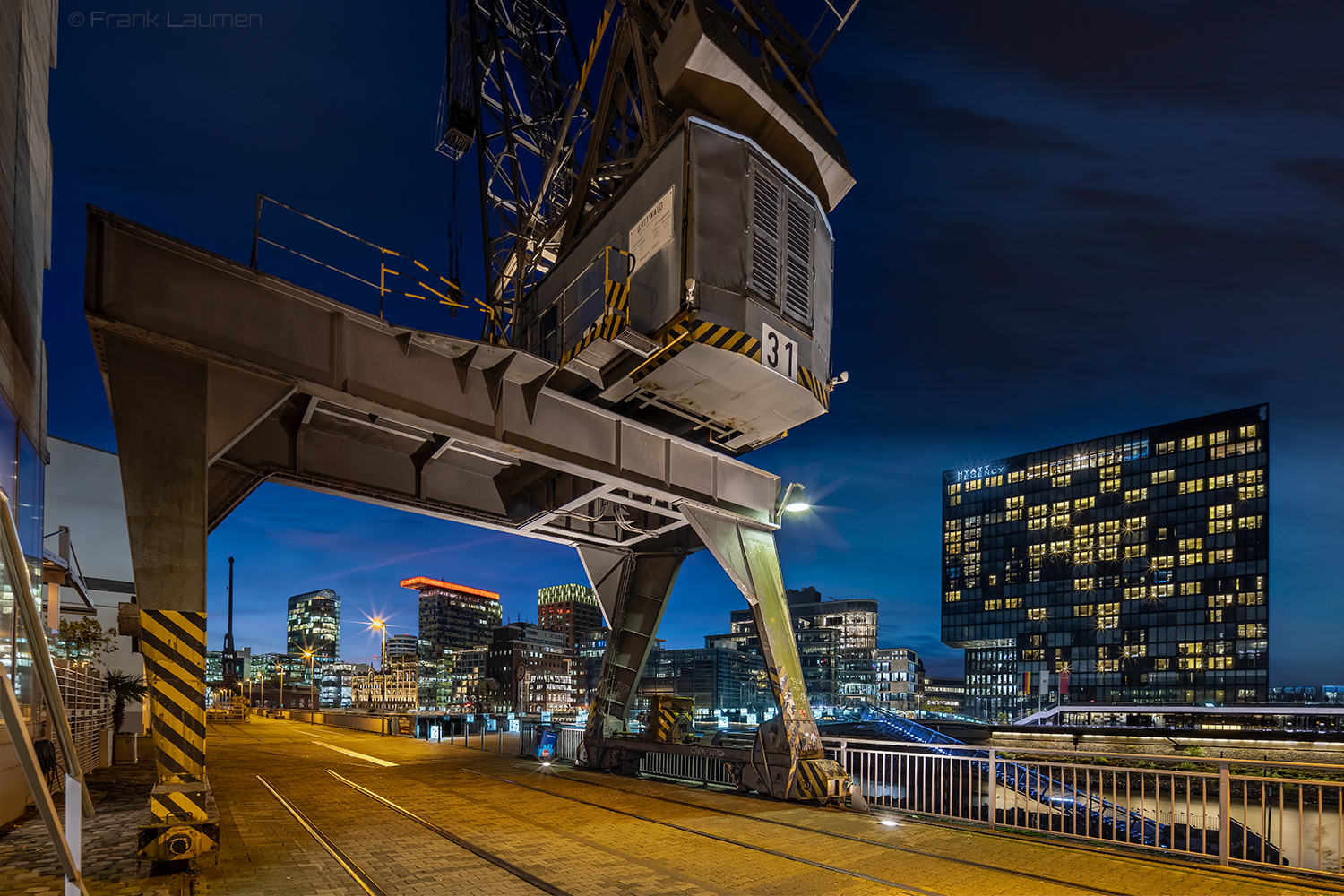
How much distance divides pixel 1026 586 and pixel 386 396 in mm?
134931

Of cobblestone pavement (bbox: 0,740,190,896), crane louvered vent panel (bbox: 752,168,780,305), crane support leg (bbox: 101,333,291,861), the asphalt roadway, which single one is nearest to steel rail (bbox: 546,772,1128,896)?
the asphalt roadway

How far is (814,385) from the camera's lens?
1338 cm

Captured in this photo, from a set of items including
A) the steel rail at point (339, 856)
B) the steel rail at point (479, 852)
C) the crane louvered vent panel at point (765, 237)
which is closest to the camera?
the steel rail at point (339, 856)

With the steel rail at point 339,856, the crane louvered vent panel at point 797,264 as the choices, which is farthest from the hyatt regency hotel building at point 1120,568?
the steel rail at point 339,856

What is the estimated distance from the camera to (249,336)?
365 inches

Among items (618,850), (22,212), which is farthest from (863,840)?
(22,212)

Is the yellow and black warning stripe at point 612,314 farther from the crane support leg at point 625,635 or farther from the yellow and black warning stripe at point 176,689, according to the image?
the crane support leg at point 625,635

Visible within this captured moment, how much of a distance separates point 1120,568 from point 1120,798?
336ft

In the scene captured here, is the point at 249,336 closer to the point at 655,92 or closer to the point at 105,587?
the point at 655,92

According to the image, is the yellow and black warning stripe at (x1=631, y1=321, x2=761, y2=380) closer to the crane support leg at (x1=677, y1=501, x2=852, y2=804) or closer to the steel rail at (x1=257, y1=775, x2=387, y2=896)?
the crane support leg at (x1=677, y1=501, x2=852, y2=804)

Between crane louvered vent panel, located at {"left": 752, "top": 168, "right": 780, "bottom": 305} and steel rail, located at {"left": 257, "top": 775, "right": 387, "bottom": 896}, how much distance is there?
968cm

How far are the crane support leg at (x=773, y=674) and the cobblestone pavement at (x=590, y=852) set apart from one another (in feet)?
2.20

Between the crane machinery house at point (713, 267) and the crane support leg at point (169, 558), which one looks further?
the crane machinery house at point (713, 267)

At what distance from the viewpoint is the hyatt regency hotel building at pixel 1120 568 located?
103312mm
